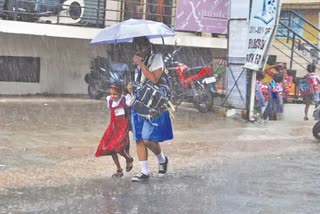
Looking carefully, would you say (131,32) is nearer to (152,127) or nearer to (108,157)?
(152,127)

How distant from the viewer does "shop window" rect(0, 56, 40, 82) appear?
53.4 feet

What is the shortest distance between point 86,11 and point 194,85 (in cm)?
437

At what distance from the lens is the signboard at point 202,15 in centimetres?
1684

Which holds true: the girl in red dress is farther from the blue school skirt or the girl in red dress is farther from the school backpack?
→ the school backpack

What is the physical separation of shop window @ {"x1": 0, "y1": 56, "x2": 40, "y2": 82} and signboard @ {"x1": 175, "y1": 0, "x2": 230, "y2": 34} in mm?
4218

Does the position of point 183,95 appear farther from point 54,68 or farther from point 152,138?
point 152,138

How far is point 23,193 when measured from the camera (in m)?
6.31

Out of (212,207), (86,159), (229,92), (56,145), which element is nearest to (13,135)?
(56,145)

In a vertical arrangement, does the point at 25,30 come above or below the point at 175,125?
above

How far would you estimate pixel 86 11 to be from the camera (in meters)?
16.8

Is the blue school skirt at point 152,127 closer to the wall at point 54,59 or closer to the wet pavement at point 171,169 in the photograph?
the wet pavement at point 171,169

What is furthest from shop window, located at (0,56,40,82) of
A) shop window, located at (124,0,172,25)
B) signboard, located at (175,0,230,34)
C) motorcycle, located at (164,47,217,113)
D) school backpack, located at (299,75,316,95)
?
school backpack, located at (299,75,316,95)

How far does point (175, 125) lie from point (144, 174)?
5.36 metres

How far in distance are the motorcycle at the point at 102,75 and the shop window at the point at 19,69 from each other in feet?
5.05
